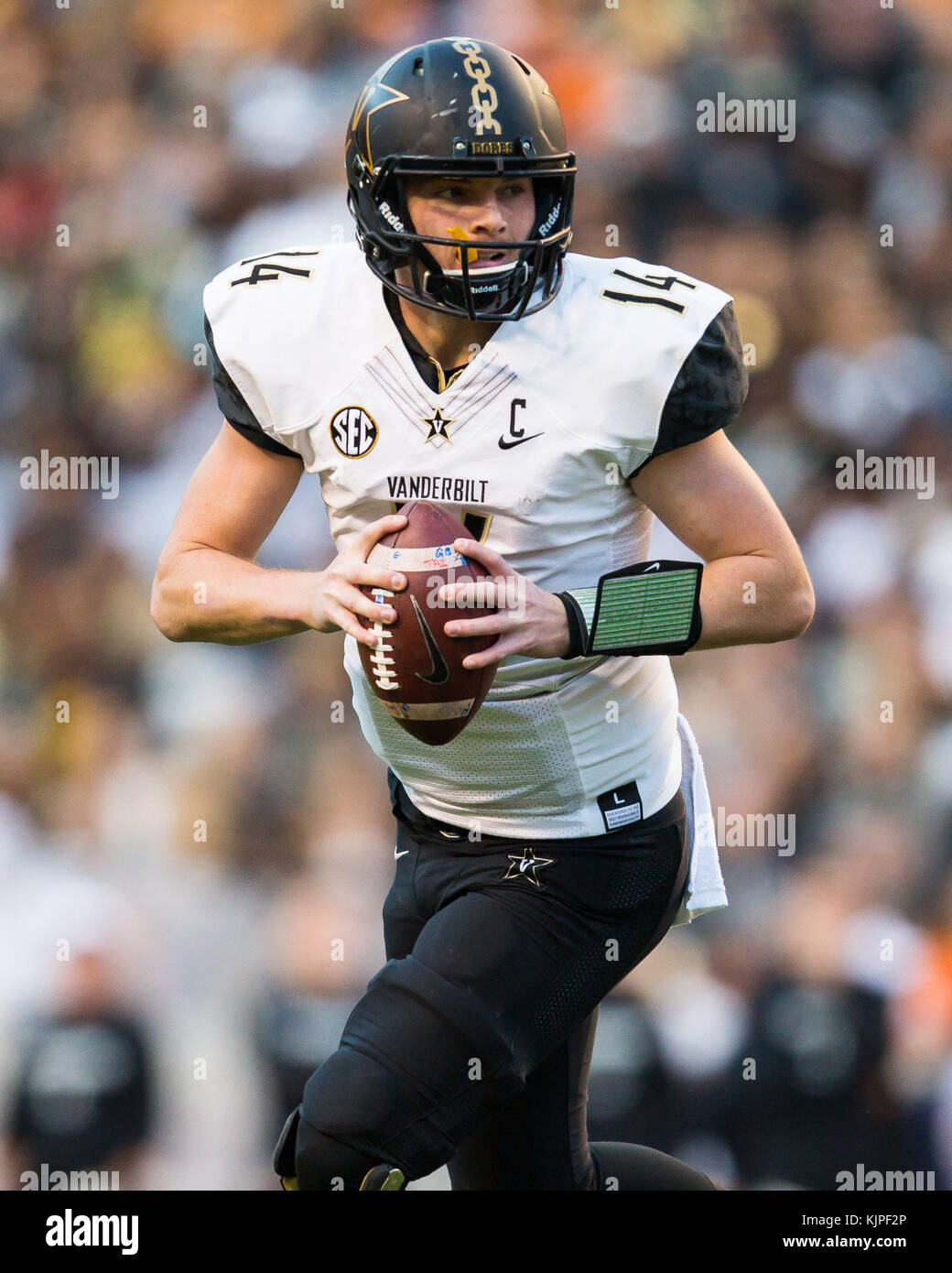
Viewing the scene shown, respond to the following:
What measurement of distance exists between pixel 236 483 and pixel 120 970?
1.57 meters

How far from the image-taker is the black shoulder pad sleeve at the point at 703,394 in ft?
6.20

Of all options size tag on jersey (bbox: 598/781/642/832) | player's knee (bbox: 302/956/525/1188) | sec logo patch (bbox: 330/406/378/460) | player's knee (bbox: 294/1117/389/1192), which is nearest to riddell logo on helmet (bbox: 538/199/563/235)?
sec logo patch (bbox: 330/406/378/460)

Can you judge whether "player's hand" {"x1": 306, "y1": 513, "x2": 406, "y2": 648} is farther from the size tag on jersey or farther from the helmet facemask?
the size tag on jersey

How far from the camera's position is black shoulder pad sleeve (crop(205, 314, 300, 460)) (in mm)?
2021

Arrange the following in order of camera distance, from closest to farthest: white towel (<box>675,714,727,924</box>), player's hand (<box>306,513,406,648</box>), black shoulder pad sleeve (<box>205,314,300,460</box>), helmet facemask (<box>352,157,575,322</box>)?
player's hand (<box>306,513,406,648</box>)
helmet facemask (<box>352,157,575,322</box>)
black shoulder pad sleeve (<box>205,314,300,460</box>)
white towel (<box>675,714,727,924</box>)

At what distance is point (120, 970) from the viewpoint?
325cm

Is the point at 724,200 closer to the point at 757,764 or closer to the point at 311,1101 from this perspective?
the point at 757,764

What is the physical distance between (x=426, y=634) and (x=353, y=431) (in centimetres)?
33

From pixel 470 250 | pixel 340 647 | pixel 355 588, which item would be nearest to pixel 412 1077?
pixel 355 588

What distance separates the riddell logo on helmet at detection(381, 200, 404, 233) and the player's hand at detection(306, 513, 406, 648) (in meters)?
0.39

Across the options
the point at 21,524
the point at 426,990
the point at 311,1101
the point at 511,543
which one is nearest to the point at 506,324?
the point at 511,543

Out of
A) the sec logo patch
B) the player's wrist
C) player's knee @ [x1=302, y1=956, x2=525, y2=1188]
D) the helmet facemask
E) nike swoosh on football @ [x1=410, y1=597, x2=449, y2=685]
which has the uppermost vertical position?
the helmet facemask

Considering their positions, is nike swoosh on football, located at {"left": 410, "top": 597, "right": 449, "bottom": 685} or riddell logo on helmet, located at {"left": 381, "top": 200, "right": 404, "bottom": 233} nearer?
nike swoosh on football, located at {"left": 410, "top": 597, "right": 449, "bottom": 685}

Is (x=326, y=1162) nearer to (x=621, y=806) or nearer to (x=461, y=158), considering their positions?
(x=621, y=806)
